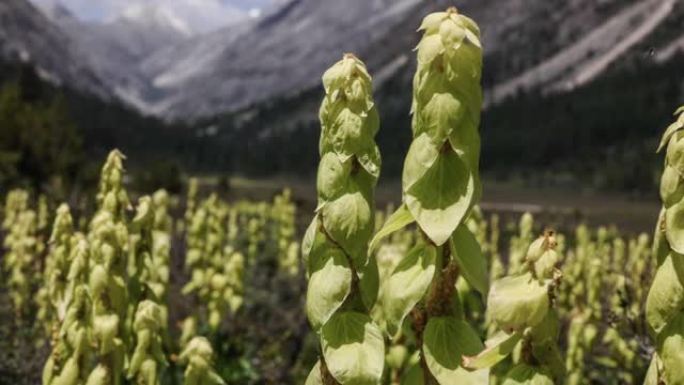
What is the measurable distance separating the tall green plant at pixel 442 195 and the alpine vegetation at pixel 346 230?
0.33ft

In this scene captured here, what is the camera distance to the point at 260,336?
1477 cm

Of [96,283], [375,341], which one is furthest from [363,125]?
[96,283]

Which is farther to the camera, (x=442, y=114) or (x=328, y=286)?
(x=328, y=286)

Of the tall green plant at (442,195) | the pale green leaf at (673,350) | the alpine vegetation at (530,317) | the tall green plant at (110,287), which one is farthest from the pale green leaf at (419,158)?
the tall green plant at (110,287)

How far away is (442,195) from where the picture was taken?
61.0 inches

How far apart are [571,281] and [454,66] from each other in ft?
35.8

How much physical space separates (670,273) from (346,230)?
603 mm

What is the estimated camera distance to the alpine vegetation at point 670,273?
1.49 metres

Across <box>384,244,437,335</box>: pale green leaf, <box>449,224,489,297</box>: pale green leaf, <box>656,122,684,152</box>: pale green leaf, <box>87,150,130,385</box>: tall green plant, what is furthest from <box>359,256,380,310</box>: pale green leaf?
<box>87,150,130,385</box>: tall green plant

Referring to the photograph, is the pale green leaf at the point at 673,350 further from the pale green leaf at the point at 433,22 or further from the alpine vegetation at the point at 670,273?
the pale green leaf at the point at 433,22

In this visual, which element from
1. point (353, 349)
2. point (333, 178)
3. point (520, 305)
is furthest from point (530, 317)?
point (333, 178)

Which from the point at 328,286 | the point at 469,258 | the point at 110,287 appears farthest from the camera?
the point at 110,287

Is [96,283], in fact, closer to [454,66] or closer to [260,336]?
[454,66]

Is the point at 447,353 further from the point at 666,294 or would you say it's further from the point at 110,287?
the point at 110,287
